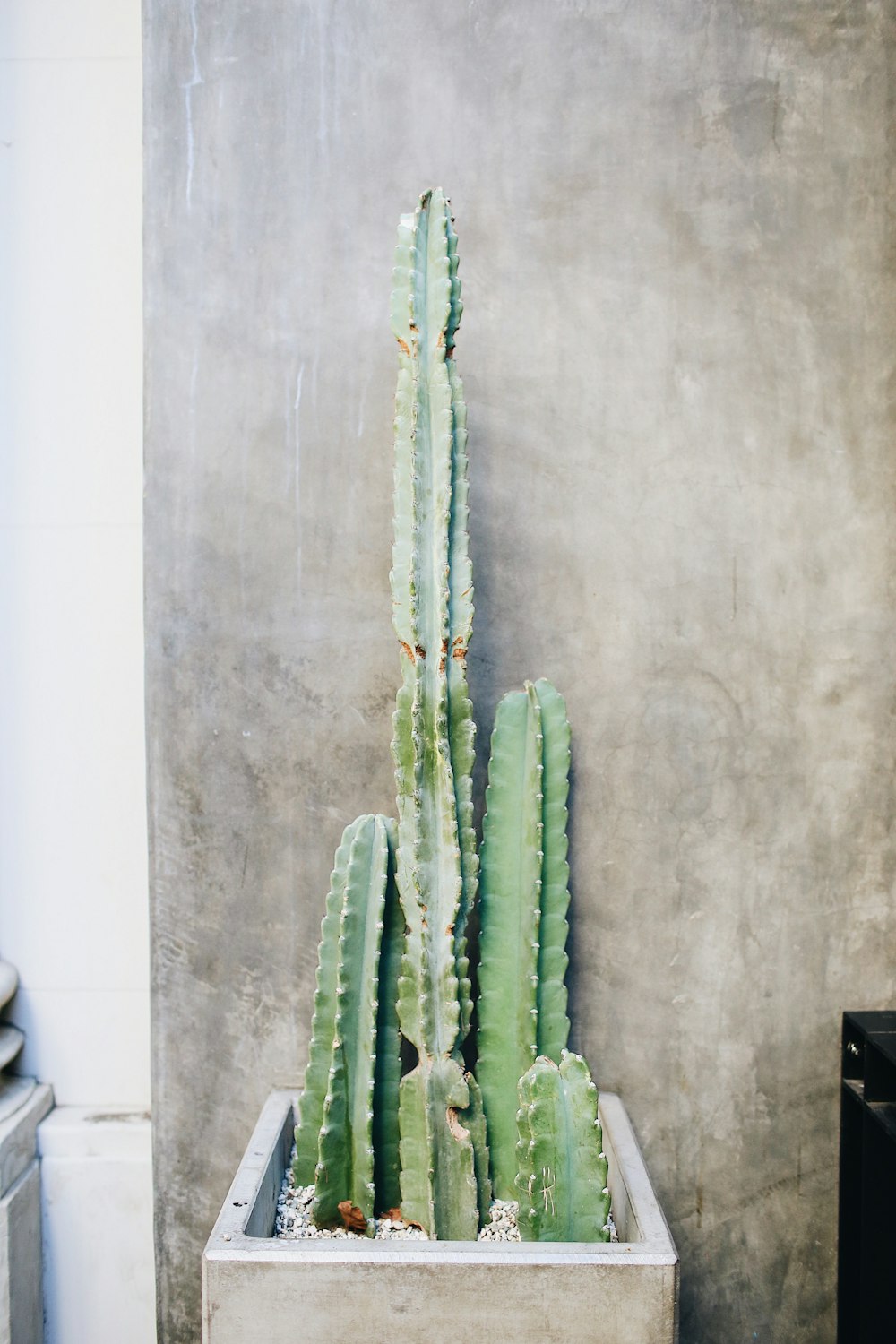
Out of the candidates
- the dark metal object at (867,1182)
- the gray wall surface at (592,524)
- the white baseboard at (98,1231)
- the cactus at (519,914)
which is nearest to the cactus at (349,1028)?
the cactus at (519,914)

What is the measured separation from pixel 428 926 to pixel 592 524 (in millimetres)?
677

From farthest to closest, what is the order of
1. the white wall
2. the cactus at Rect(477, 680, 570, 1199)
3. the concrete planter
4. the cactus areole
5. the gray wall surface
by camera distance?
the white wall < the gray wall surface < the cactus at Rect(477, 680, 570, 1199) < the cactus areole < the concrete planter

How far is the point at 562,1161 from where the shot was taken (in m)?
1.11

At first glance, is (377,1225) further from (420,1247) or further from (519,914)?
(519,914)

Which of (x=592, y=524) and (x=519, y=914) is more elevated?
(x=592, y=524)

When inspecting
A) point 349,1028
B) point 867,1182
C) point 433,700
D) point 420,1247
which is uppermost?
point 433,700

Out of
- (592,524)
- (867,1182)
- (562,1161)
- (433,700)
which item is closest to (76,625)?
(433,700)

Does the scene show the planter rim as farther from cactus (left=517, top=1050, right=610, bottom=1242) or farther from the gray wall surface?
the gray wall surface

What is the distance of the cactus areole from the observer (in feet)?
3.83

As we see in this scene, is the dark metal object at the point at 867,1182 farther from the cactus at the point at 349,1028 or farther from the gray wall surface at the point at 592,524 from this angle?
the cactus at the point at 349,1028

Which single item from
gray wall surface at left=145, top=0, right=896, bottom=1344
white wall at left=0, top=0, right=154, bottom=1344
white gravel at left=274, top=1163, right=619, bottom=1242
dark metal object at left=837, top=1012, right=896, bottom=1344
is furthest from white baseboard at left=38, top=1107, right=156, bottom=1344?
dark metal object at left=837, top=1012, right=896, bottom=1344

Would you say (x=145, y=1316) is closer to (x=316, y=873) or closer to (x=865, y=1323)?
(x=316, y=873)

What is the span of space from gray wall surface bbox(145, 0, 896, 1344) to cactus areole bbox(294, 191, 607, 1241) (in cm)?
25

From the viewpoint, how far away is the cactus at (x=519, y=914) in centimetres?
129
